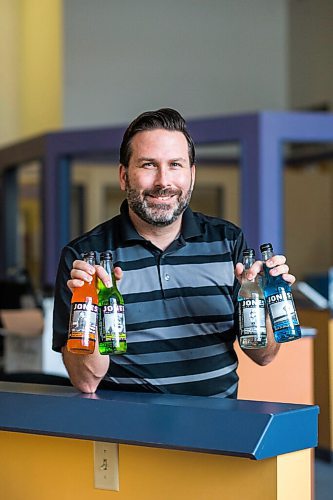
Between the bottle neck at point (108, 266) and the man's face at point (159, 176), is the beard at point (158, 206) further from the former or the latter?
the bottle neck at point (108, 266)

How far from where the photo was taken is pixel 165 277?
7.71 ft

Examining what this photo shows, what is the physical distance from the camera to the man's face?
2.26m

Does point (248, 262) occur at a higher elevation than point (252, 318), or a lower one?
higher

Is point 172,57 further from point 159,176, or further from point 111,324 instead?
point 111,324

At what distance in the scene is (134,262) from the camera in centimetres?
236

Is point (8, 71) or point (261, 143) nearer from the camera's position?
point (261, 143)

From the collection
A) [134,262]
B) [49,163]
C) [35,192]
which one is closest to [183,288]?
[134,262]

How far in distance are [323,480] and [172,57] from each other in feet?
16.1

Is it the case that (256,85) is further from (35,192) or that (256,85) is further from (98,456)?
(98,456)

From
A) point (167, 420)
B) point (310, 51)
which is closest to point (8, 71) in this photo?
point (310, 51)

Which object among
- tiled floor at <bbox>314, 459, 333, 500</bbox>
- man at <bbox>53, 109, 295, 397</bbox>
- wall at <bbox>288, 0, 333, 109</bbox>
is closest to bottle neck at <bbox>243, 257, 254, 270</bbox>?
man at <bbox>53, 109, 295, 397</bbox>

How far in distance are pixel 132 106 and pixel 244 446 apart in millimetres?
7091

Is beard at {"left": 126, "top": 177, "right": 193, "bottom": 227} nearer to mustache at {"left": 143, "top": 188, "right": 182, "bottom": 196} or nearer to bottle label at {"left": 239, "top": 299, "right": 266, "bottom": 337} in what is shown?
mustache at {"left": 143, "top": 188, "right": 182, "bottom": 196}

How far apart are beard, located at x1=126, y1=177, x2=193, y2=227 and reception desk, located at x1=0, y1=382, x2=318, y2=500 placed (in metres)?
0.44
